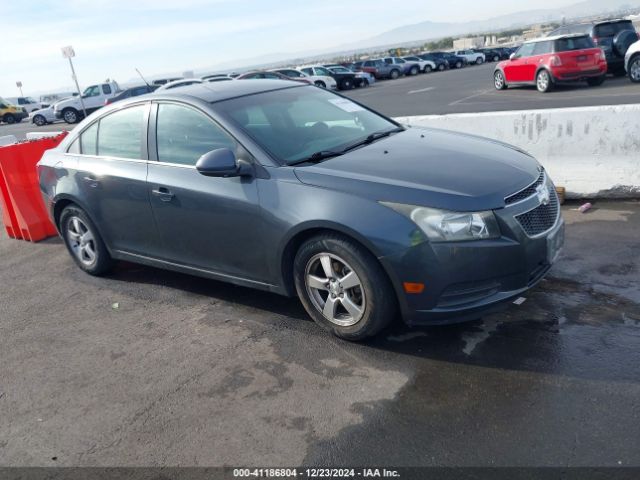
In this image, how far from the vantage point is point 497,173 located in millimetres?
3781

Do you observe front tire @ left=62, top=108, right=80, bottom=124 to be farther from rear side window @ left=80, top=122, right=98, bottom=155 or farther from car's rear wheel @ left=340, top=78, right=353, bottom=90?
rear side window @ left=80, top=122, right=98, bottom=155

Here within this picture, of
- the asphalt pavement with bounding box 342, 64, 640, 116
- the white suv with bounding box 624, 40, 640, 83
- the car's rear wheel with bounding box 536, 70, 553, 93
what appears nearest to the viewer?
the asphalt pavement with bounding box 342, 64, 640, 116

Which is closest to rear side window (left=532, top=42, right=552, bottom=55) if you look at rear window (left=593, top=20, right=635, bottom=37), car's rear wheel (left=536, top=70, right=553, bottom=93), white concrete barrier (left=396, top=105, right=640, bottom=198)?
car's rear wheel (left=536, top=70, right=553, bottom=93)

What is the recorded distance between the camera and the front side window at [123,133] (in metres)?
4.89

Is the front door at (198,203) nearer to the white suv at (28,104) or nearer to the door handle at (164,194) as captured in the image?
the door handle at (164,194)

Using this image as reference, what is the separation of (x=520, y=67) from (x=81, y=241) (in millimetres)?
16465

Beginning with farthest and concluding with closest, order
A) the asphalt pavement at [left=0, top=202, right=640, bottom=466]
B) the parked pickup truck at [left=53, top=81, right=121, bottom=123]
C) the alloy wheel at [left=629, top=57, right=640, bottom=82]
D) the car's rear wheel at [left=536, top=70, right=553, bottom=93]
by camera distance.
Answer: the parked pickup truck at [left=53, top=81, right=121, bottom=123], the car's rear wheel at [left=536, top=70, right=553, bottom=93], the alloy wheel at [left=629, top=57, right=640, bottom=82], the asphalt pavement at [left=0, top=202, right=640, bottom=466]

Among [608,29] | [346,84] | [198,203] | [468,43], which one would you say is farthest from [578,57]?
[468,43]

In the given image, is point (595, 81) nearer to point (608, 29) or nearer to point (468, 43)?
point (608, 29)

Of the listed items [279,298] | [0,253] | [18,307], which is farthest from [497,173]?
[0,253]

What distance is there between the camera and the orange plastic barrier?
7297 millimetres

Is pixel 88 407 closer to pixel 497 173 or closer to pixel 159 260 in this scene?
pixel 159 260

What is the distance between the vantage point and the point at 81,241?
18.7ft

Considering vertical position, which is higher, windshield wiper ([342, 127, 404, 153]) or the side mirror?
the side mirror
